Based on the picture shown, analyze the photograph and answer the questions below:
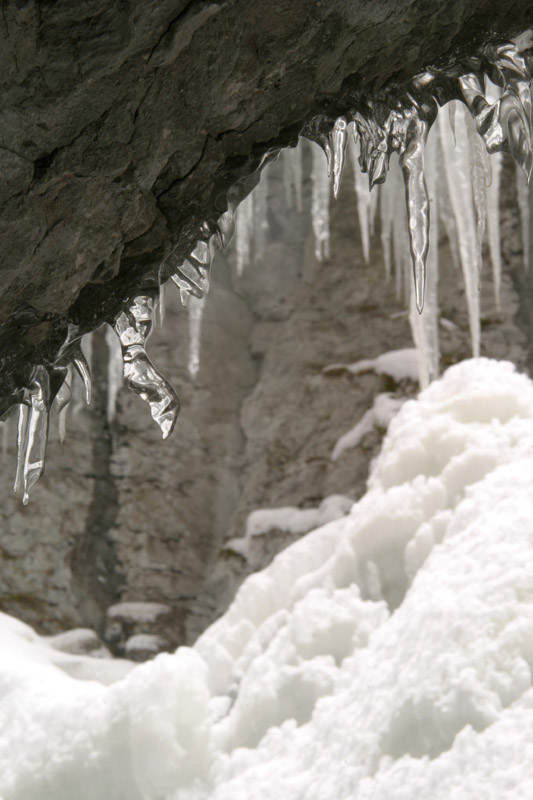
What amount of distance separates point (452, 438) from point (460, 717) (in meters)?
1.14

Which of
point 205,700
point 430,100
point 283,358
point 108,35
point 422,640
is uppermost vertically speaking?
point 283,358

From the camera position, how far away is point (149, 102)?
986 millimetres

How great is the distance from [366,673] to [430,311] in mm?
2692

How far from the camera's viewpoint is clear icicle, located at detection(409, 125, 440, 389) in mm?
4051

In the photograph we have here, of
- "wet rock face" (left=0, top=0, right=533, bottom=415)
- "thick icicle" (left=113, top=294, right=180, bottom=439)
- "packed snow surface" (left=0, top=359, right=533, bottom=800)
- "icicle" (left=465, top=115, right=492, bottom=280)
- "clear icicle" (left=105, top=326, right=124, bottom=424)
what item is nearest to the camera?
"wet rock face" (left=0, top=0, right=533, bottom=415)

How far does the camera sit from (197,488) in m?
5.32

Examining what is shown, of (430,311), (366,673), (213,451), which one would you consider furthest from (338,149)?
(213,451)

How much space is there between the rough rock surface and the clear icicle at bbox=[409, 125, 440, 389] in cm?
39

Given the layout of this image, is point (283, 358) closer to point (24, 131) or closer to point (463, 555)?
point (463, 555)

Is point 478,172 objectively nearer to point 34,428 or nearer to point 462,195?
point 34,428

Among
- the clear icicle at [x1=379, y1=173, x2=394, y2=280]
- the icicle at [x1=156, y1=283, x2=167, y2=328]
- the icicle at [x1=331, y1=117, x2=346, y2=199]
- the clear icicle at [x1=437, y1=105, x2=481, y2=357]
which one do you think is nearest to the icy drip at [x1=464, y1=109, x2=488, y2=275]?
the icicle at [x1=331, y1=117, x2=346, y2=199]

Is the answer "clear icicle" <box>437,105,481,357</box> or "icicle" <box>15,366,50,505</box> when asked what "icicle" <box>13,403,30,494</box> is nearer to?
"icicle" <box>15,366,50,505</box>

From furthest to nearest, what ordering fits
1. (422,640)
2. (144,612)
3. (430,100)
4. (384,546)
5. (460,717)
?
(144,612) → (384,546) → (422,640) → (460,717) → (430,100)

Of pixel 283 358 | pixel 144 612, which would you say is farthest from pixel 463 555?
pixel 283 358
